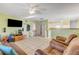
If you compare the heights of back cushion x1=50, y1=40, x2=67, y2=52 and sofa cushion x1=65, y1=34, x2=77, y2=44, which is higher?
sofa cushion x1=65, y1=34, x2=77, y2=44

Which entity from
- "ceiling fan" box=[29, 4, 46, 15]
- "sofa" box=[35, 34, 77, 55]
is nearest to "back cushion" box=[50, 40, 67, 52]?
"sofa" box=[35, 34, 77, 55]

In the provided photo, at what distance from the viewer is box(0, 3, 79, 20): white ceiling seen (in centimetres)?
257

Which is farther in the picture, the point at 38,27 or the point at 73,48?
the point at 38,27

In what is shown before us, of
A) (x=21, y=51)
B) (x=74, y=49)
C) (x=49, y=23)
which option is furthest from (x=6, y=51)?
(x=74, y=49)

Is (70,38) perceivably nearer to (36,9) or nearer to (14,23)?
(36,9)

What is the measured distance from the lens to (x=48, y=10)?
2607 millimetres

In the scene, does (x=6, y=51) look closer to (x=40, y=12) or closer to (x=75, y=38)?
(x=40, y=12)

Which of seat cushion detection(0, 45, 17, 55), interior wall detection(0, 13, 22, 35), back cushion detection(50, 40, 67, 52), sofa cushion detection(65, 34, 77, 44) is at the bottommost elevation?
seat cushion detection(0, 45, 17, 55)

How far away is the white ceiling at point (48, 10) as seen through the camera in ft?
8.43

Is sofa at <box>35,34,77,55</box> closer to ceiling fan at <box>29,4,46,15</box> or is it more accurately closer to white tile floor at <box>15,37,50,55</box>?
white tile floor at <box>15,37,50,55</box>

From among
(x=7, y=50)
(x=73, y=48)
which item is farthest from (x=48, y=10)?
(x=7, y=50)

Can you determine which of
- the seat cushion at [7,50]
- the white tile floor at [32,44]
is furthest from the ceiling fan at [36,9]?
the seat cushion at [7,50]

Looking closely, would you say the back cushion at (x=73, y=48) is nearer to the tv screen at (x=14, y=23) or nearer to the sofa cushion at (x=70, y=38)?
the sofa cushion at (x=70, y=38)

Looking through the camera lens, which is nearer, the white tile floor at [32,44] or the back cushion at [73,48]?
the back cushion at [73,48]
